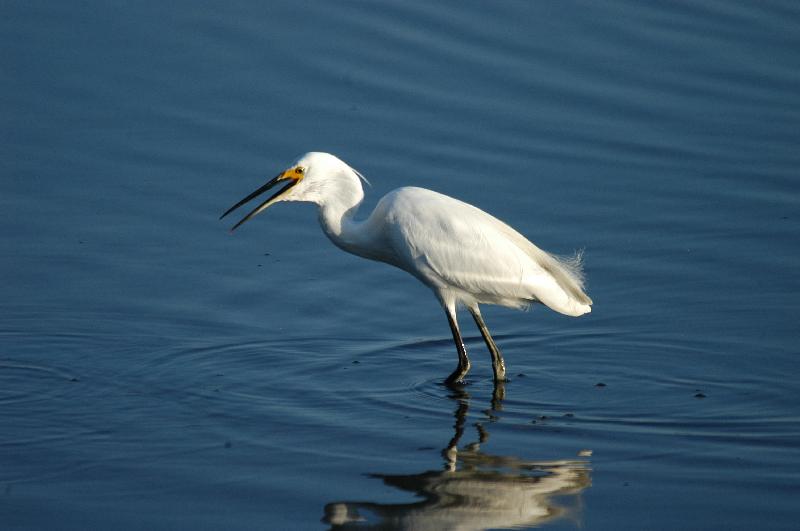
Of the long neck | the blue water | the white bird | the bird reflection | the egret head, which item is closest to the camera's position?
the bird reflection

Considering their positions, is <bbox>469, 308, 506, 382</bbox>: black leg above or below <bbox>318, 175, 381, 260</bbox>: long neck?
below

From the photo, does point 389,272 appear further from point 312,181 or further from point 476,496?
point 476,496

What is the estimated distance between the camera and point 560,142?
1205cm

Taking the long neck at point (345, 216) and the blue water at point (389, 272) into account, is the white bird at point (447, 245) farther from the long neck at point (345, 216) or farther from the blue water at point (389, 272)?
the blue water at point (389, 272)

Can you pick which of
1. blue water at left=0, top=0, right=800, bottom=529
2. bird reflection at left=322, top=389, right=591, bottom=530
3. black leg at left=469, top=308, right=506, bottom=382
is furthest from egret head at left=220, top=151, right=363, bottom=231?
bird reflection at left=322, top=389, right=591, bottom=530

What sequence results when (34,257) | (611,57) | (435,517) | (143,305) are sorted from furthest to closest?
1. (611,57)
2. (34,257)
3. (143,305)
4. (435,517)

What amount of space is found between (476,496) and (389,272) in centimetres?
419

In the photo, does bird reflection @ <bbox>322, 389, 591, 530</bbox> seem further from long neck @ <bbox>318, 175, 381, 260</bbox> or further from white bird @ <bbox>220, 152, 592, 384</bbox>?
long neck @ <bbox>318, 175, 381, 260</bbox>

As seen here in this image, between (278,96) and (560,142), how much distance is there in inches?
108

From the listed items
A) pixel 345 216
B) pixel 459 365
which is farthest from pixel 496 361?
pixel 345 216

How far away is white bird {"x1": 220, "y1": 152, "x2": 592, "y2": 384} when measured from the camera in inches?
349

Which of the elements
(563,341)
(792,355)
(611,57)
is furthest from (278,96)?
(792,355)

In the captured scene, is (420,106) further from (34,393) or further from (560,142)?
(34,393)

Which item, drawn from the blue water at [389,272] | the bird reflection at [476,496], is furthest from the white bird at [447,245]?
the bird reflection at [476,496]
